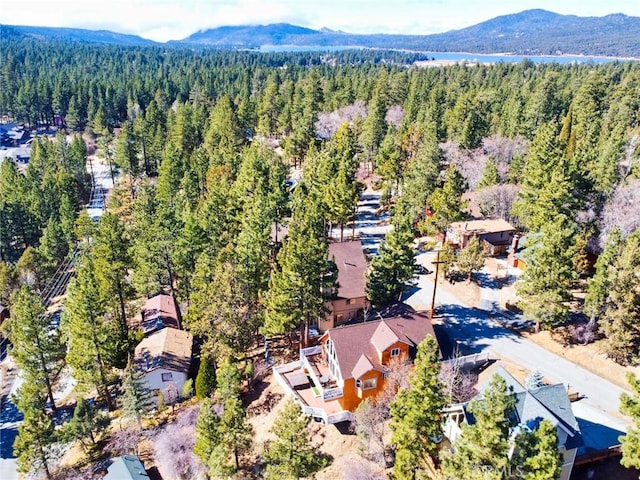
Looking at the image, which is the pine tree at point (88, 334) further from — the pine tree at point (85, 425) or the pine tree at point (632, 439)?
the pine tree at point (632, 439)

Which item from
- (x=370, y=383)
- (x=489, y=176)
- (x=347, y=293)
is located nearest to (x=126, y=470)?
(x=370, y=383)

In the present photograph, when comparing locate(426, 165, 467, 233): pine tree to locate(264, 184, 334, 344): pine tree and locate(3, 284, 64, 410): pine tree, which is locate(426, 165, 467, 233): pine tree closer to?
locate(264, 184, 334, 344): pine tree

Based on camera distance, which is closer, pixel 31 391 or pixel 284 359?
pixel 31 391

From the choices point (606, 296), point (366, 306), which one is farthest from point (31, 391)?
point (606, 296)

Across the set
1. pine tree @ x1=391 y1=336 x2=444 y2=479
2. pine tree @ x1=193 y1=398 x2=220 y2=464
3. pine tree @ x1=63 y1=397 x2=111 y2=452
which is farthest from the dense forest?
pine tree @ x1=391 y1=336 x2=444 y2=479

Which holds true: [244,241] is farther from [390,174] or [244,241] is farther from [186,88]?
[186,88]

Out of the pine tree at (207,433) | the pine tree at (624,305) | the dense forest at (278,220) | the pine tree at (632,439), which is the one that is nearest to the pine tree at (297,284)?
the dense forest at (278,220)

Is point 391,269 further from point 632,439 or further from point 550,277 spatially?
point 632,439
